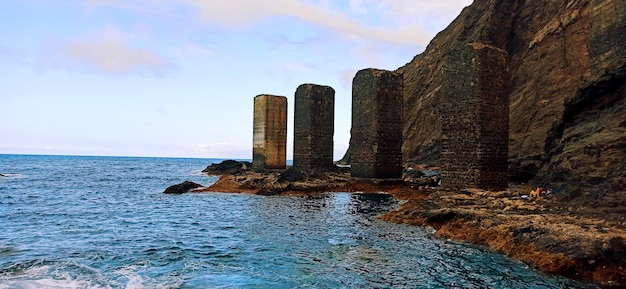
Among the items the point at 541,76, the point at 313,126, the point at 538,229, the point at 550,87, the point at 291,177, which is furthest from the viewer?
the point at 541,76

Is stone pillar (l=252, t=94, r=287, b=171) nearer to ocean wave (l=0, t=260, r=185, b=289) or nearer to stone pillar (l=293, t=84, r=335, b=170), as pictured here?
stone pillar (l=293, t=84, r=335, b=170)

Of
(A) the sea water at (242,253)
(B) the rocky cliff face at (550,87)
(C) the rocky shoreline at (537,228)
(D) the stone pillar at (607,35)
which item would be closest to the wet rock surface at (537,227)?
(C) the rocky shoreline at (537,228)

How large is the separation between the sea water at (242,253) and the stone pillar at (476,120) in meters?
3.71

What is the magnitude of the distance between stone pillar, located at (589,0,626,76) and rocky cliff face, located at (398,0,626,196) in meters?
0.04

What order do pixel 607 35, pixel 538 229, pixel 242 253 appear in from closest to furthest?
1. pixel 538 229
2. pixel 242 253
3. pixel 607 35

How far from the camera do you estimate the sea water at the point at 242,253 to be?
9008mm

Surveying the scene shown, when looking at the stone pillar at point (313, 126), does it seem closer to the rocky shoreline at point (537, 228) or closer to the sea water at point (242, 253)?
the sea water at point (242, 253)

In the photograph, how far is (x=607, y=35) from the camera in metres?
18.6

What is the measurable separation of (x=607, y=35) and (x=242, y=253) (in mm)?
16411

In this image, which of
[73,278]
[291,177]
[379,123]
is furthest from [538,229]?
[291,177]

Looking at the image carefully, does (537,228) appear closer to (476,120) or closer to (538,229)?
(538,229)

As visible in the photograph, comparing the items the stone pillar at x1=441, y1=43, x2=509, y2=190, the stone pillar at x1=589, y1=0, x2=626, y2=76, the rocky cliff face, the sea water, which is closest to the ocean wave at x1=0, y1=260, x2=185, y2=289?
the sea water

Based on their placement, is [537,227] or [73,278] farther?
[537,227]

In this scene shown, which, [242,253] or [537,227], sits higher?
[537,227]
